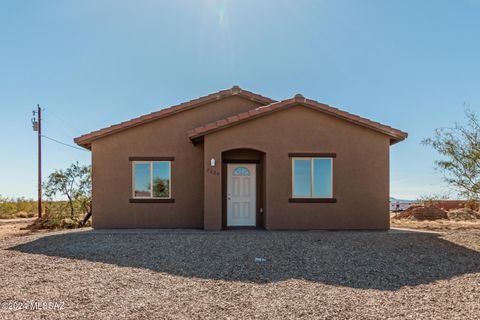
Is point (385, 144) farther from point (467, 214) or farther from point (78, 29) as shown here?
point (78, 29)

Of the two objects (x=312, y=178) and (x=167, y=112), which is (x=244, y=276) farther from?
(x=167, y=112)

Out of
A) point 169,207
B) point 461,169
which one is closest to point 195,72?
point 169,207

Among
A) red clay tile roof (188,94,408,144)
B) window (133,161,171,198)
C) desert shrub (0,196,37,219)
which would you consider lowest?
desert shrub (0,196,37,219)

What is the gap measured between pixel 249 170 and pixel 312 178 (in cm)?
229

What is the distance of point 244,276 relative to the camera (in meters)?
7.22

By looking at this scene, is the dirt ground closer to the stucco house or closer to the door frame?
the stucco house

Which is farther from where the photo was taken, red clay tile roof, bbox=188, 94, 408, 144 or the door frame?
the door frame

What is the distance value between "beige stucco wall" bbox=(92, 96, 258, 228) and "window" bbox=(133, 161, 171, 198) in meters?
0.21

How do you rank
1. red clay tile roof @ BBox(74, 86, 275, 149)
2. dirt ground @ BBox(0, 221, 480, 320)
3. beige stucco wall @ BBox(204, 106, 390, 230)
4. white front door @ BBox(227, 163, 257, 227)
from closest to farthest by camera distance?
dirt ground @ BBox(0, 221, 480, 320)
beige stucco wall @ BBox(204, 106, 390, 230)
red clay tile roof @ BBox(74, 86, 275, 149)
white front door @ BBox(227, 163, 257, 227)

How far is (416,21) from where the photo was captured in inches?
541

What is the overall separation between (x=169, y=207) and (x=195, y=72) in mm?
6309

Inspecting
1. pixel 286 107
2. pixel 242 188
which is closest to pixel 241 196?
pixel 242 188

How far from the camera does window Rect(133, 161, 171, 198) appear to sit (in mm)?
13633

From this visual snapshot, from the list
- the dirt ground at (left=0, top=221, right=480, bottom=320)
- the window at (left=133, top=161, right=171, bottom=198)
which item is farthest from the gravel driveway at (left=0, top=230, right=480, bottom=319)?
the window at (left=133, top=161, right=171, bottom=198)
